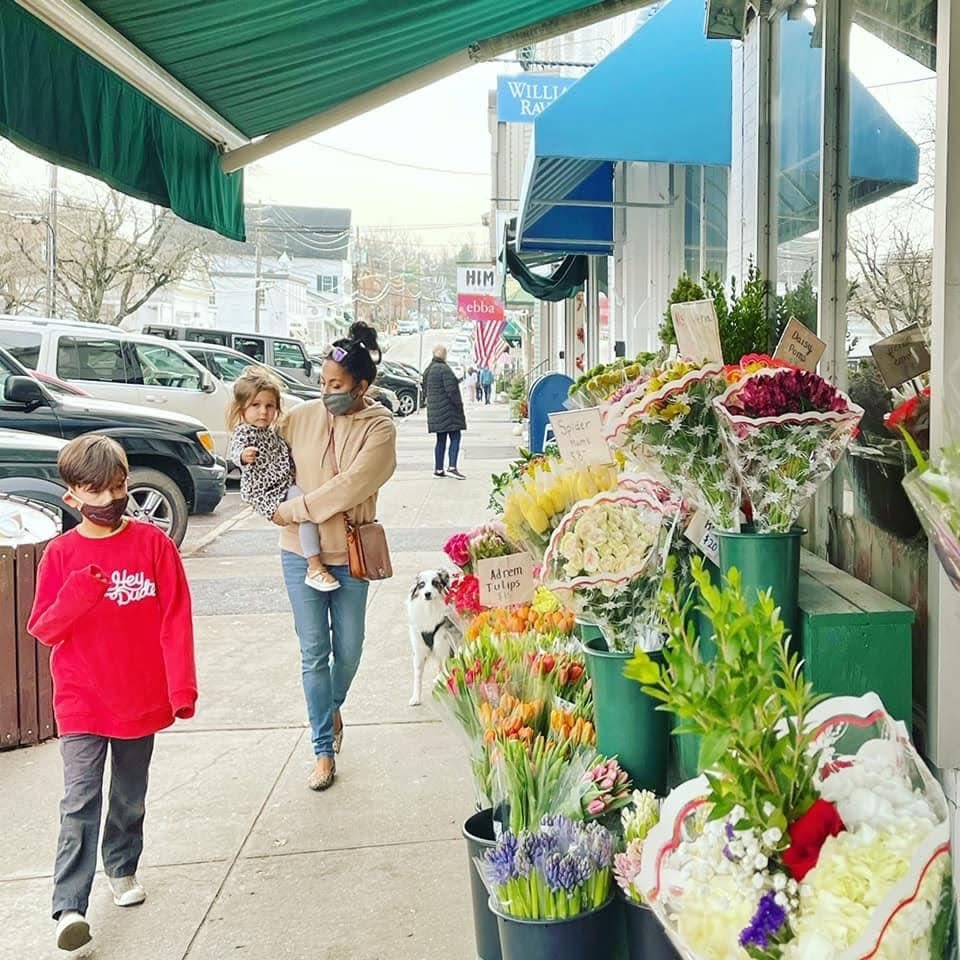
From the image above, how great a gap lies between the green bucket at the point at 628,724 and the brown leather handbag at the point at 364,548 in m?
1.95

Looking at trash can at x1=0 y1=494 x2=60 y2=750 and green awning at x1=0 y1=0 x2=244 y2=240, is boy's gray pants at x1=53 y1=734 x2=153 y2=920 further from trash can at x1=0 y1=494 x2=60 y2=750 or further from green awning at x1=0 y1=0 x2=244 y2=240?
green awning at x1=0 y1=0 x2=244 y2=240

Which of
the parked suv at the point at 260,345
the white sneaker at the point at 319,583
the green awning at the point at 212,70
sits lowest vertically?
the white sneaker at the point at 319,583

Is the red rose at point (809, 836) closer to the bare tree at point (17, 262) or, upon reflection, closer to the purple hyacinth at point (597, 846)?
the purple hyacinth at point (597, 846)

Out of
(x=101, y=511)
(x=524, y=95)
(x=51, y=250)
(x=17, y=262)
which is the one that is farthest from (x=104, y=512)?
(x=17, y=262)

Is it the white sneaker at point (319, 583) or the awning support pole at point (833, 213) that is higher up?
the awning support pole at point (833, 213)

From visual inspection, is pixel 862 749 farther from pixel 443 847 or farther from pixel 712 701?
pixel 443 847

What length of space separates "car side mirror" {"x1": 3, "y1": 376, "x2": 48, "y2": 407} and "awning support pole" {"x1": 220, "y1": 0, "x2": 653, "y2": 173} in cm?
407

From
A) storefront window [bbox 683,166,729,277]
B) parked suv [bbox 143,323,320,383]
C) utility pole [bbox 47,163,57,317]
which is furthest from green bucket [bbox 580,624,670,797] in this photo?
utility pole [bbox 47,163,57,317]

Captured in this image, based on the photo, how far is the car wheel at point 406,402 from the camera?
28.0 m

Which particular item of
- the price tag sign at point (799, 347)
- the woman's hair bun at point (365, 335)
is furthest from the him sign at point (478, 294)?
the price tag sign at point (799, 347)

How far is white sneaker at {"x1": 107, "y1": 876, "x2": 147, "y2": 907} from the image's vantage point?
3.29 m

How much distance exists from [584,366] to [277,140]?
9.00 meters

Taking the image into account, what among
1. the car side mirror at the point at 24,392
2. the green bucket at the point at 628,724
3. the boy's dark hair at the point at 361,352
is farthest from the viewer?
the car side mirror at the point at 24,392

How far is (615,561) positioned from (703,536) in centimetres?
25
